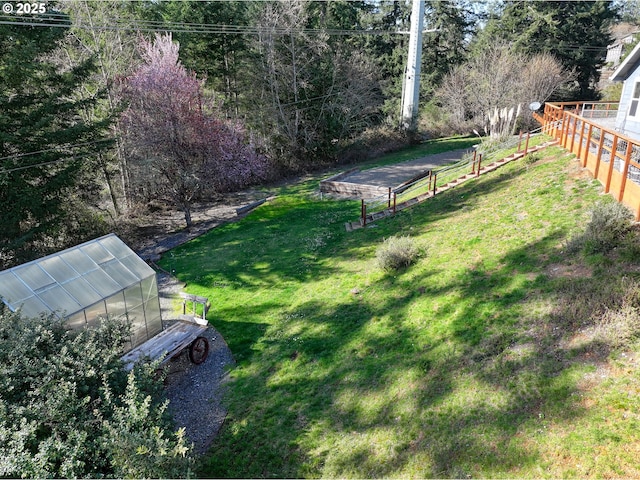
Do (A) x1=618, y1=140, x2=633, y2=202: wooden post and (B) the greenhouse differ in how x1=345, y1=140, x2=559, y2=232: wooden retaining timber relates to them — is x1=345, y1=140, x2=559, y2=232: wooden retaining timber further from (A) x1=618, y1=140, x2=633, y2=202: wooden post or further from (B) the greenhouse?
(B) the greenhouse

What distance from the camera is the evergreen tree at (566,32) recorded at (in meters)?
36.5

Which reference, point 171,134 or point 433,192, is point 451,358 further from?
point 171,134

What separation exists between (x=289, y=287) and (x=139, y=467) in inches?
335

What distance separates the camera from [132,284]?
34.4 feet

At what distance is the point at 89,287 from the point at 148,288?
5.26 feet

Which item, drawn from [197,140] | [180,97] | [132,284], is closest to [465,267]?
[132,284]

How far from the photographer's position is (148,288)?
11.1m

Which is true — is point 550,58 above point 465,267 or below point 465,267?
above

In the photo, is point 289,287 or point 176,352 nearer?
point 176,352

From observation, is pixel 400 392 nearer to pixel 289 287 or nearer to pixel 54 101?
pixel 289 287

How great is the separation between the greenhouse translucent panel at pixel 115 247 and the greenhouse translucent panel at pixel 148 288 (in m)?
1.01

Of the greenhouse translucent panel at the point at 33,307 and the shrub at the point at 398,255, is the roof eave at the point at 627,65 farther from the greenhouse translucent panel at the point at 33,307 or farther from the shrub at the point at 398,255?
the greenhouse translucent panel at the point at 33,307

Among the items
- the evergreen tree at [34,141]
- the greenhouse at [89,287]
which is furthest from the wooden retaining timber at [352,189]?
the greenhouse at [89,287]

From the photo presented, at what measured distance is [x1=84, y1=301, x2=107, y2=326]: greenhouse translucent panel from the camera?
9.38 metres
